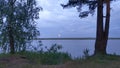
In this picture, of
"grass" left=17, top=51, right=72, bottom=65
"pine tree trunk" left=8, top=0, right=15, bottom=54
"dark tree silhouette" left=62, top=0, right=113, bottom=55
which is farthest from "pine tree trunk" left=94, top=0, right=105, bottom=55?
"pine tree trunk" left=8, top=0, right=15, bottom=54

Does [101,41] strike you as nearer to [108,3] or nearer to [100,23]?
[100,23]

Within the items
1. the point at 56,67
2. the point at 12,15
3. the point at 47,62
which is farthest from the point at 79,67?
the point at 12,15

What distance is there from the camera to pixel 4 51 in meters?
22.8

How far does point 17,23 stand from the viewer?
21812mm

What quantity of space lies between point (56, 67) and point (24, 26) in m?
7.93

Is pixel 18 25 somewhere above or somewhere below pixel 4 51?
above

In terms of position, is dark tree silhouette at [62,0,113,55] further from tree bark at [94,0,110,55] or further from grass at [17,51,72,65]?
grass at [17,51,72,65]

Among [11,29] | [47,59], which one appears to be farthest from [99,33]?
[11,29]

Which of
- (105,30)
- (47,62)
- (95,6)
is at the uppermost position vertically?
(95,6)

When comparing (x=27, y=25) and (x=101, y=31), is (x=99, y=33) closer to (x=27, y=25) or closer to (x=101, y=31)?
(x=101, y=31)

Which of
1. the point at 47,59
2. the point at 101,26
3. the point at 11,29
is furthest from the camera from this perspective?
the point at 11,29

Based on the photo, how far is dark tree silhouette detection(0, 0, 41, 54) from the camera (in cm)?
2145

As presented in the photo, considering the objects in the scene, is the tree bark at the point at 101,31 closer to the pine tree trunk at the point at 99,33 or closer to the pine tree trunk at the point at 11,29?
the pine tree trunk at the point at 99,33

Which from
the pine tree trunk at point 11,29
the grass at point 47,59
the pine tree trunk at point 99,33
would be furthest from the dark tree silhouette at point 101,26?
the pine tree trunk at point 11,29
